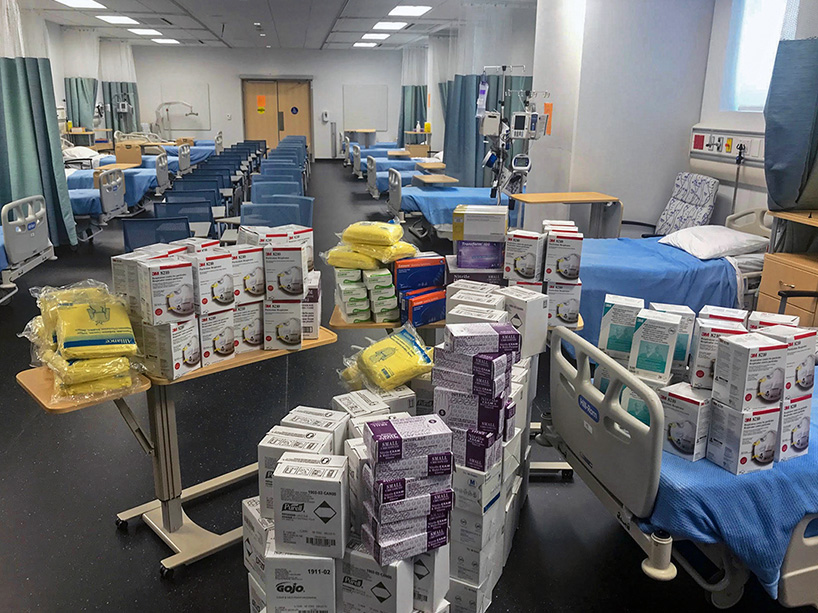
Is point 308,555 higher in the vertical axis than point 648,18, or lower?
lower

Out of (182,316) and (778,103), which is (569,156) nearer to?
(778,103)

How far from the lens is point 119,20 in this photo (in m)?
11.1

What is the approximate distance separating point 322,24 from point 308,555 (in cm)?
1131

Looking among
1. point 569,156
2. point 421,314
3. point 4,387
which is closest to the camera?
point 421,314

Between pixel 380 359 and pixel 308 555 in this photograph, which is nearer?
pixel 308 555

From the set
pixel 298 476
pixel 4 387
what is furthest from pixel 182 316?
pixel 4 387


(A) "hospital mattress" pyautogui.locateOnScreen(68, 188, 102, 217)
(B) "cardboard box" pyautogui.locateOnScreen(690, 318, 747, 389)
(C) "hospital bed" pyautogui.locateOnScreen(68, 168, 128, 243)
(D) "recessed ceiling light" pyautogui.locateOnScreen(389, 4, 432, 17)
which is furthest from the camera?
(D) "recessed ceiling light" pyautogui.locateOnScreen(389, 4, 432, 17)

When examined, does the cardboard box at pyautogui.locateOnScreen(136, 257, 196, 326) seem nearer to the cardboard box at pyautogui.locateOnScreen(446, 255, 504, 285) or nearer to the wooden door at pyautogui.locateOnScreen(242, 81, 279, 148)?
the cardboard box at pyautogui.locateOnScreen(446, 255, 504, 285)

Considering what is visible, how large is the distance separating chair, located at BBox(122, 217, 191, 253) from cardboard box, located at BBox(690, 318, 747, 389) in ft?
10.6

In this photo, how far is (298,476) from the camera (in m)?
1.46

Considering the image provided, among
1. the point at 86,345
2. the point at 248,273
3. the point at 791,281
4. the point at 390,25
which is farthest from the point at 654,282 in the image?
the point at 390,25

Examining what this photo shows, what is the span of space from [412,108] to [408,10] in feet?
17.6

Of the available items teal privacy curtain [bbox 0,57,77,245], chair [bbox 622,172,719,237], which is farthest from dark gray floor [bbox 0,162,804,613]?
teal privacy curtain [bbox 0,57,77,245]

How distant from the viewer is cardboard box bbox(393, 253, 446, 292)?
8.80ft
